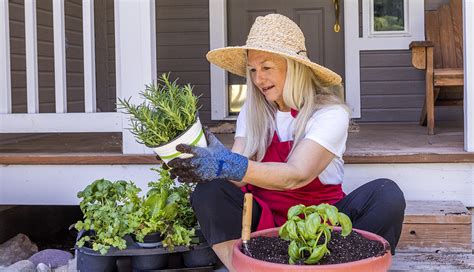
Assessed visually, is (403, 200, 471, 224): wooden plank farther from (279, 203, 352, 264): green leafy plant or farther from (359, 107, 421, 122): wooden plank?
(359, 107, 421, 122): wooden plank

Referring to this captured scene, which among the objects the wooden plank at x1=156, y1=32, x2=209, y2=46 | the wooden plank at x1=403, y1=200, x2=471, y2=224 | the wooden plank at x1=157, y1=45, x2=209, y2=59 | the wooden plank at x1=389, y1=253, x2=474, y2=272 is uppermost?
the wooden plank at x1=156, y1=32, x2=209, y2=46

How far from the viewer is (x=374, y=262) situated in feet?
5.13

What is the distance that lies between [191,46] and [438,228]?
3124 millimetres

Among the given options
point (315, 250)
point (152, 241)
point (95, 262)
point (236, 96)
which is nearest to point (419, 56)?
point (236, 96)

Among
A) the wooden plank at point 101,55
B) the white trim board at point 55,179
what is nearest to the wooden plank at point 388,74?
the wooden plank at point 101,55

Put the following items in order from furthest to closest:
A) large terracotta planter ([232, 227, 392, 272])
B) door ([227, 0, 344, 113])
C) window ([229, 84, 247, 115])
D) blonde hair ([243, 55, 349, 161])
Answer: window ([229, 84, 247, 115]), door ([227, 0, 344, 113]), blonde hair ([243, 55, 349, 161]), large terracotta planter ([232, 227, 392, 272])

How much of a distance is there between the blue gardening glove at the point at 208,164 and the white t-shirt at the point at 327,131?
14.8 inches

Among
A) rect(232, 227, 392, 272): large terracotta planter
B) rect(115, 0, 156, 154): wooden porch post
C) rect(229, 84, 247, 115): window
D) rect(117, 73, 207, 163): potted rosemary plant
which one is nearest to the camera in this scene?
rect(232, 227, 392, 272): large terracotta planter

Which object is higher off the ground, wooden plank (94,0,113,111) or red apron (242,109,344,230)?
wooden plank (94,0,113,111)

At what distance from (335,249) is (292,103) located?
0.67m

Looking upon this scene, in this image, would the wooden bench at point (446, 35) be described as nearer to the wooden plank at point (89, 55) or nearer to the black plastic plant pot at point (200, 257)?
the wooden plank at point (89, 55)

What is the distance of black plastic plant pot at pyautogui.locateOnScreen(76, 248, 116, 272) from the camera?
7.73ft

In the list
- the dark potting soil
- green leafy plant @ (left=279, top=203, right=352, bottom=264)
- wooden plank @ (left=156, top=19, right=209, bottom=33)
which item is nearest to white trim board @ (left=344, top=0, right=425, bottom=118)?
wooden plank @ (left=156, top=19, right=209, bottom=33)

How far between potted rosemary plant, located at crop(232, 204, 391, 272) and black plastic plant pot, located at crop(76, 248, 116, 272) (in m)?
0.79
